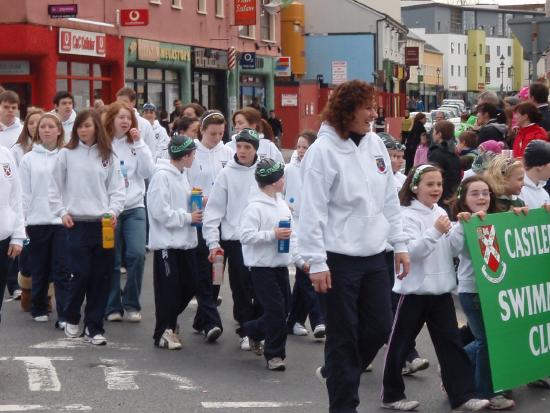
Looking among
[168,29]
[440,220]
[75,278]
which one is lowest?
[75,278]

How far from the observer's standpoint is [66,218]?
9836mm

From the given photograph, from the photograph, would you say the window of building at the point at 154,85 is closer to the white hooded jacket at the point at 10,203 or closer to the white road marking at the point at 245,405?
the white hooded jacket at the point at 10,203

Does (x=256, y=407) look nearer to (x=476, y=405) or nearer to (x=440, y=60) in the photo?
(x=476, y=405)

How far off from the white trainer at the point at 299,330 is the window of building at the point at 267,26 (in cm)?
3955

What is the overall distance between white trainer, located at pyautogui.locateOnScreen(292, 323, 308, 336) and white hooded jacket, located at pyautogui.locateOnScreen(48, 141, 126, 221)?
1.90 m

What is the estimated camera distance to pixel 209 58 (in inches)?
1638

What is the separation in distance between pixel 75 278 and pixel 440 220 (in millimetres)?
3675

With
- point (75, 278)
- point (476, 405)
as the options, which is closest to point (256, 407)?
point (476, 405)

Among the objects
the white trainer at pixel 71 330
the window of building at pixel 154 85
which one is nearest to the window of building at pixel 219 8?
the window of building at pixel 154 85

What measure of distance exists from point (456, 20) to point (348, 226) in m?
125

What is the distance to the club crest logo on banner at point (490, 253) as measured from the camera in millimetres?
7676

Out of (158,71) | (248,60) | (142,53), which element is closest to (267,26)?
(248,60)

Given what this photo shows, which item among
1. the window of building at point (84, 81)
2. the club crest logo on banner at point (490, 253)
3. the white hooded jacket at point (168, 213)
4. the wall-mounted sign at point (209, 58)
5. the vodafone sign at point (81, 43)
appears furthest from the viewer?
the wall-mounted sign at point (209, 58)

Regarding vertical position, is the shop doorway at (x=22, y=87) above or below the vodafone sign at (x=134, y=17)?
below
